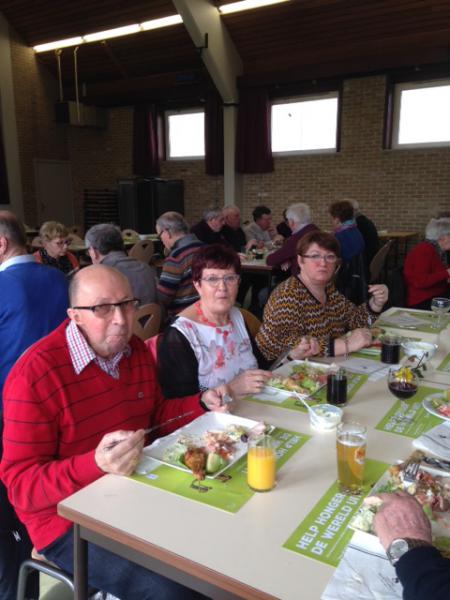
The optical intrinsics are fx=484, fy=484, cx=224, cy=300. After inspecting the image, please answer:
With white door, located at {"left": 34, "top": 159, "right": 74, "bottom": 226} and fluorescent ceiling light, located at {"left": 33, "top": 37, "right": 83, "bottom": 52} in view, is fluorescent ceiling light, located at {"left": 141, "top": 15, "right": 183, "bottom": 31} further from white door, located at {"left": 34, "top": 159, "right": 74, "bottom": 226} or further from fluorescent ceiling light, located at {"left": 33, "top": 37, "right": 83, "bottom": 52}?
white door, located at {"left": 34, "top": 159, "right": 74, "bottom": 226}

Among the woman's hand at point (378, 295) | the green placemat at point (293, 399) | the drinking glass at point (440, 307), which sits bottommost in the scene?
the green placemat at point (293, 399)

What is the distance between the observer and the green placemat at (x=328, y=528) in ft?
3.32

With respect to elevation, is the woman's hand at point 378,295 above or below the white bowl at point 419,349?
above

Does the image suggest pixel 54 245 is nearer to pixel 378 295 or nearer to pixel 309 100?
pixel 378 295

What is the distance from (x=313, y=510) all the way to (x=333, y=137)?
8.38 meters

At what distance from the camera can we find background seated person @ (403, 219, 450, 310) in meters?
3.82

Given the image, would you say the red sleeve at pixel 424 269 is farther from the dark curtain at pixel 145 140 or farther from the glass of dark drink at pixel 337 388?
the dark curtain at pixel 145 140

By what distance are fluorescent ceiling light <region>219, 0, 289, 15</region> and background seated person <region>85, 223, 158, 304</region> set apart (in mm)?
5689

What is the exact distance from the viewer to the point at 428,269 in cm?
385

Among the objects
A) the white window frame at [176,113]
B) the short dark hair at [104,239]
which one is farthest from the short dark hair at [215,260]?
the white window frame at [176,113]

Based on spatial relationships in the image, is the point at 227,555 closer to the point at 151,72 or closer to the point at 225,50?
the point at 225,50

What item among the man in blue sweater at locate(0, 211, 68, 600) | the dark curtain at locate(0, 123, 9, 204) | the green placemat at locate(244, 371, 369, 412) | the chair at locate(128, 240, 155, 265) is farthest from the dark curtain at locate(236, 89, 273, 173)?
the green placemat at locate(244, 371, 369, 412)

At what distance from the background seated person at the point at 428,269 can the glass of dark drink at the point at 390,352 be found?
71.3 inches

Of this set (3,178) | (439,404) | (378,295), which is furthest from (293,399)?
(3,178)
